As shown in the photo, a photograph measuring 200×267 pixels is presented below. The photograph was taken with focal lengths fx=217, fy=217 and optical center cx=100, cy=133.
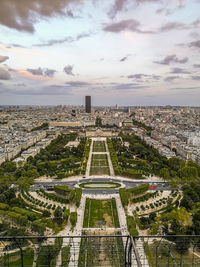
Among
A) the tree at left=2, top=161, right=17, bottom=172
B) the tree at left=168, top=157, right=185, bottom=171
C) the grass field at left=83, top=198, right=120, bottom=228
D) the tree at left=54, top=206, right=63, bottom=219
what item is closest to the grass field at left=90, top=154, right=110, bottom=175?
the grass field at left=83, top=198, right=120, bottom=228

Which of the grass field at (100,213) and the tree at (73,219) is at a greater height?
the tree at (73,219)

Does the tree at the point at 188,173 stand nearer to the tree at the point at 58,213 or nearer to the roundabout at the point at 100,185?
the roundabout at the point at 100,185

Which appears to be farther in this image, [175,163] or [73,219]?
[175,163]

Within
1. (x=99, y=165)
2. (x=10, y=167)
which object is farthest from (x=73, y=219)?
(x=99, y=165)

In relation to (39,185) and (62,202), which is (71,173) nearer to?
(39,185)

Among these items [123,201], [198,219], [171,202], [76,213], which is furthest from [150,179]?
[76,213]

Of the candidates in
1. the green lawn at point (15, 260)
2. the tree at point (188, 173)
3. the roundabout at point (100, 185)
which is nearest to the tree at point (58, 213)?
the green lawn at point (15, 260)

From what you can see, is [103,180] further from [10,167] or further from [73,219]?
[10,167]
